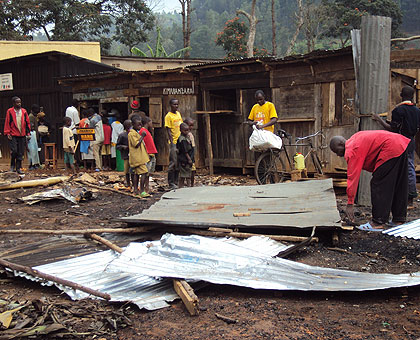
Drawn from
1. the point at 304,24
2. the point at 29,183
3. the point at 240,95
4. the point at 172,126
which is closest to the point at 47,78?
the point at 29,183

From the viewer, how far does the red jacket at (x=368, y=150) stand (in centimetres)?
527

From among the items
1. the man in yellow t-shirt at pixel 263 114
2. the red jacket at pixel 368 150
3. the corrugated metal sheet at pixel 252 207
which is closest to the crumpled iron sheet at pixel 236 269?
the corrugated metal sheet at pixel 252 207

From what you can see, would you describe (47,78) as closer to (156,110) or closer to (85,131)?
(85,131)

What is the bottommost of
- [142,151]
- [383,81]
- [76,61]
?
[142,151]

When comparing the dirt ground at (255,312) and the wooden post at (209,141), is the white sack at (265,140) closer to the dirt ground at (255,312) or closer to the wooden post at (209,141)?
the wooden post at (209,141)

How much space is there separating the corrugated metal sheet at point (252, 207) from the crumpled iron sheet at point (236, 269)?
2.51 feet

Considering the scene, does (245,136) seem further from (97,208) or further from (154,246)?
(154,246)

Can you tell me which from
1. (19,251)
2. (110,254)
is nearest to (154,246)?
(110,254)

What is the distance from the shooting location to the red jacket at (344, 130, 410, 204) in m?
5.27

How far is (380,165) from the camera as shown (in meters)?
5.41

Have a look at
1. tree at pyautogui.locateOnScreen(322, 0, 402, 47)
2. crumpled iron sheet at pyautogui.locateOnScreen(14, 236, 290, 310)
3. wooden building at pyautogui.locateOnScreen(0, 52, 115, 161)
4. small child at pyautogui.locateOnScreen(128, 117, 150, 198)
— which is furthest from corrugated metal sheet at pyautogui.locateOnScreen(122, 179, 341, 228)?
tree at pyautogui.locateOnScreen(322, 0, 402, 47)

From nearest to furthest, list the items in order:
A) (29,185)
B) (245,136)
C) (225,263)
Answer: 1. (225,263)
2. (29,185)
3. (245,136)

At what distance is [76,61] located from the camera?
16.3m

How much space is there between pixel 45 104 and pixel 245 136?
8140 mm
